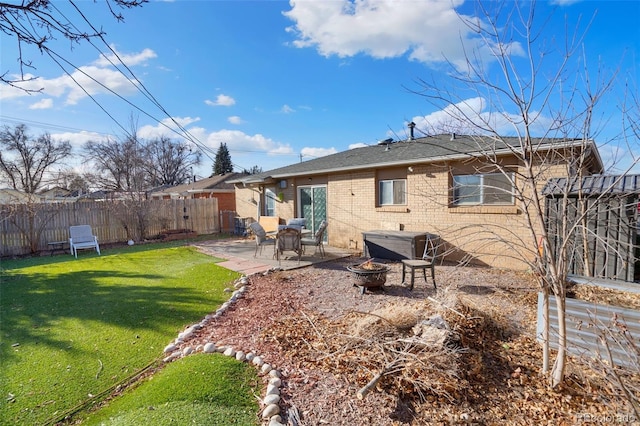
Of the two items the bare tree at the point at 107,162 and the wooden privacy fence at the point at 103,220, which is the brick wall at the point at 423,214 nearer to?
the wooden privacy fence at the point at 103,220

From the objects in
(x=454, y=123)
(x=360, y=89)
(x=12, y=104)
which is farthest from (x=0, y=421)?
(x=360, y=89)

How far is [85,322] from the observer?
A: 465 cm

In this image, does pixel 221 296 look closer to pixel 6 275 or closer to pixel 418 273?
pixel 418 273

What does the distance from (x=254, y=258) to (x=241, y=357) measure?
230 inches

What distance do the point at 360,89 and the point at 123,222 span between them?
11290 mm

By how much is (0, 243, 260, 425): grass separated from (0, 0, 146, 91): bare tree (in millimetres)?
2906

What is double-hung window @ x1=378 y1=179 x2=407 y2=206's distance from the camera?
9383mm

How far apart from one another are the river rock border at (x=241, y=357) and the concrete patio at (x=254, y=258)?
8.61 feet

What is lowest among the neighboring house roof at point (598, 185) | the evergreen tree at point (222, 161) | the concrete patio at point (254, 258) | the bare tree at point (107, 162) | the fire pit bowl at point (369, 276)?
the concrete patio at point (254, 258)

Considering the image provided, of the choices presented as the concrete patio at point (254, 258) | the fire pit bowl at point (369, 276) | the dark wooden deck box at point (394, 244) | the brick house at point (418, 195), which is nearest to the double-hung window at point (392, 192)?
the brick house at point (418, 195)

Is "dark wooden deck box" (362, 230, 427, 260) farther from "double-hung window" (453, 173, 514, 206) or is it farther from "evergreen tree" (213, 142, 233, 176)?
"evergreen tree" (213, 142, 233, 176)

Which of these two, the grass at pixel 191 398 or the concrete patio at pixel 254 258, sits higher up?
the concrete patio at pixel 254 258

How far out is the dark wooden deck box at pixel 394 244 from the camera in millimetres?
8125

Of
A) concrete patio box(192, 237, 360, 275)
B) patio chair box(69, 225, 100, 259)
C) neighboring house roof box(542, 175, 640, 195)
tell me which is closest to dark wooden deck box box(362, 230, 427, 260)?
concrete patio box(192, 237, 360, 275)
